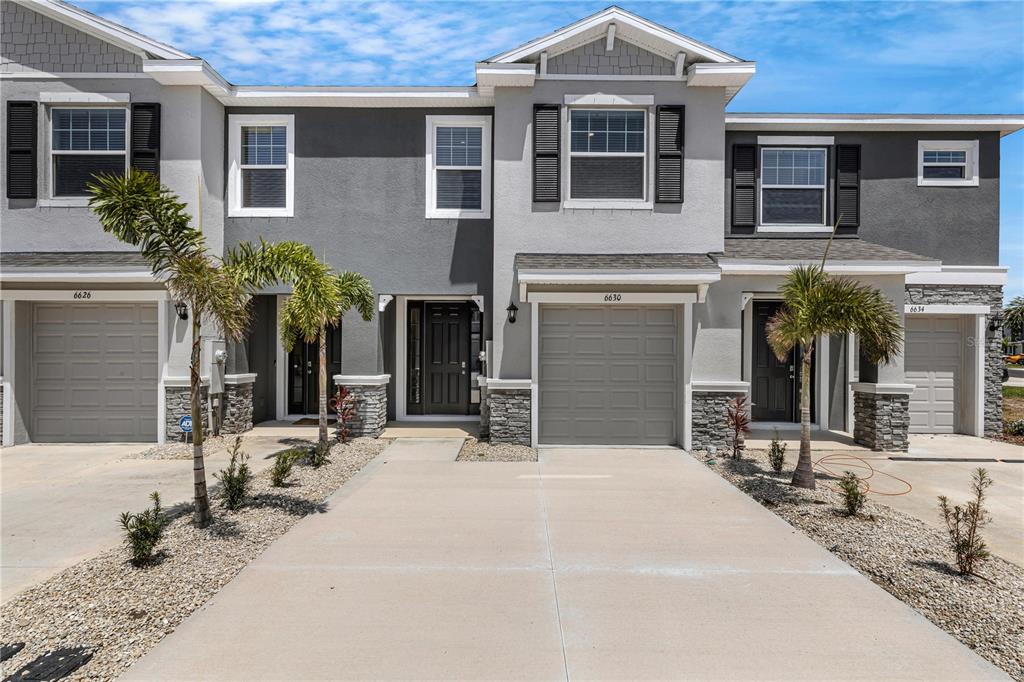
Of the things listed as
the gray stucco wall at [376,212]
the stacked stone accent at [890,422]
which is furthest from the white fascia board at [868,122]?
the gray stucco wall at [376,212]

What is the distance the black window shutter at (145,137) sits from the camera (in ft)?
35.1

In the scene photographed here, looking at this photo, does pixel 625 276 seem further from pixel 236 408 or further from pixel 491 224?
pixel 236 408

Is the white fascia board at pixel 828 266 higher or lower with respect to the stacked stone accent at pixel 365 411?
higher

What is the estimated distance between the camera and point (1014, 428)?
39.6ft

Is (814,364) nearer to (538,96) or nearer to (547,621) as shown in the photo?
(538,96)

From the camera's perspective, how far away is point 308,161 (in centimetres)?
1145

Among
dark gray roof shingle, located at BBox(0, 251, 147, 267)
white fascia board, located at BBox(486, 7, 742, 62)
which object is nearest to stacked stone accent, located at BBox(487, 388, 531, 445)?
white fascia board, located at BBox(486, 7, 742, 62)

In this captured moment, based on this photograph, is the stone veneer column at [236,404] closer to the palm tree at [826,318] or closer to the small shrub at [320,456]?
the small shrub at [320,456]

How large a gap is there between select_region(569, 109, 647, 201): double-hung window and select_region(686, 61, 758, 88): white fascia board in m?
1.07

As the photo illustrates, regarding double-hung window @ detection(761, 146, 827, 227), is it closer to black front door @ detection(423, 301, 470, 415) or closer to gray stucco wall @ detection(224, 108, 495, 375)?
gray stucco wall @ detection(224, 108, 495, 375)

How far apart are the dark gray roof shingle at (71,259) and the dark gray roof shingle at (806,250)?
1046 cm

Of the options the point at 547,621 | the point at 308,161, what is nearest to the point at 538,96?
the point at 308,161

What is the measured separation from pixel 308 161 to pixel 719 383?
344 inches

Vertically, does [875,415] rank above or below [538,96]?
below
